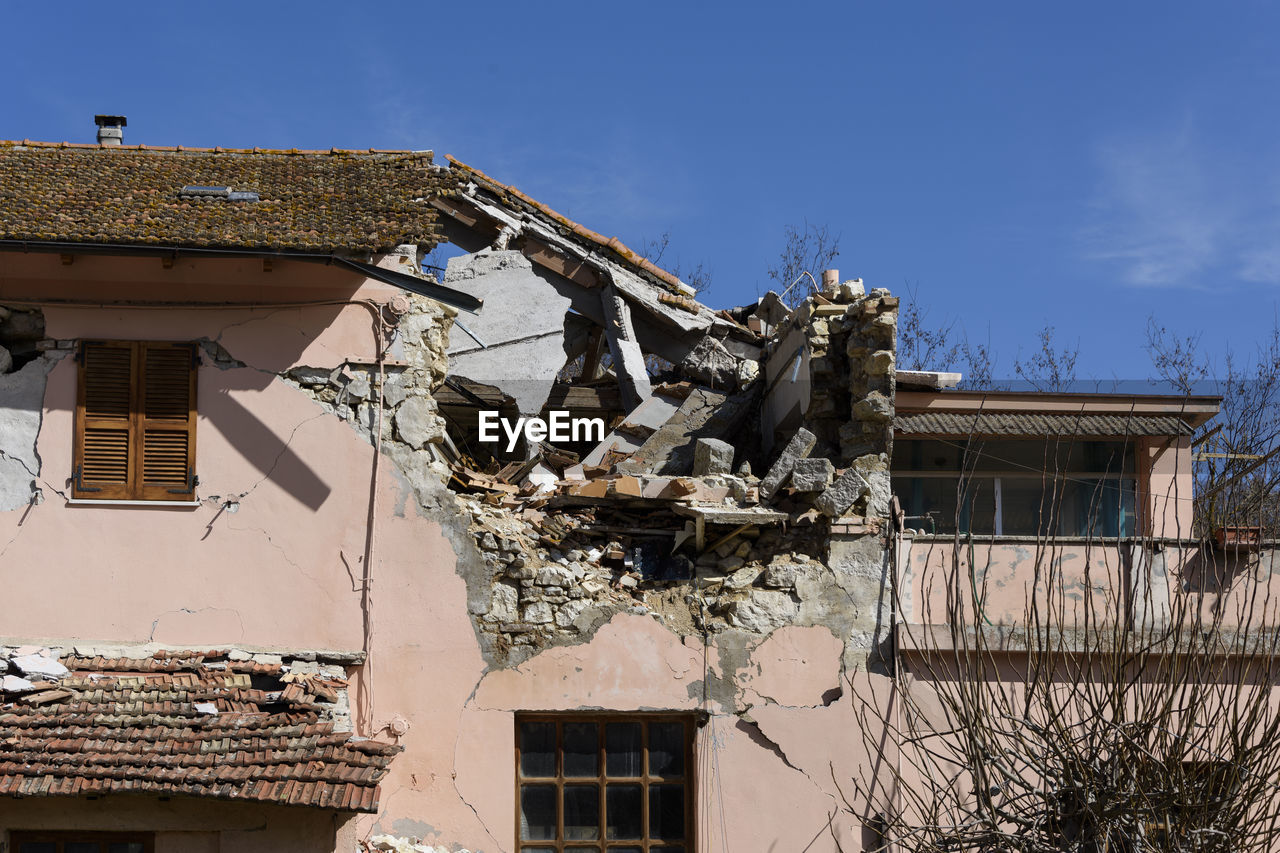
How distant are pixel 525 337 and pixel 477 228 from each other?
1.36 meters

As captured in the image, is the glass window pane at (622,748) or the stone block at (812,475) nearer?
the glass window pane at (622,748)

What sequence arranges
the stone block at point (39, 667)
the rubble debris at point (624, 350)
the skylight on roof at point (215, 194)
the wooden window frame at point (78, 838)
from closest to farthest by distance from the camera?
the wooden window frame at point (78, 838)
the stone block at point (39, 667)
the skylight on roof at point (215, 194)
the rubble debris at point (624, 350)

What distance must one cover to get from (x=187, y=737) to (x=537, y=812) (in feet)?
9.31

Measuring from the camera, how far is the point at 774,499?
10375 millimetres

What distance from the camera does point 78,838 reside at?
877 centimetres

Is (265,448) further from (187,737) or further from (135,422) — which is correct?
(187,737)

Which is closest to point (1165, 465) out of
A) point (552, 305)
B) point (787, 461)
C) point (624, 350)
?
point (787, 461)

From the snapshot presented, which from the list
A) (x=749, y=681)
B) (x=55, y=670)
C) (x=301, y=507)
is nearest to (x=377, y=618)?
(x=301, y=507)

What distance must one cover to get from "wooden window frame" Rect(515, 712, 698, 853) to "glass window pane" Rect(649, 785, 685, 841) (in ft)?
0.12

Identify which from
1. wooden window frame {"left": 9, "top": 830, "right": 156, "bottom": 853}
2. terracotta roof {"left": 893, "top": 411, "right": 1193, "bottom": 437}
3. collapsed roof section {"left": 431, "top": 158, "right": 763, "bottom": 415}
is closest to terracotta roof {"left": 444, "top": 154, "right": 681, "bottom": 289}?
collapsed roof section {"left": 431, "top": 158, "right": 763, "bottom": 415}

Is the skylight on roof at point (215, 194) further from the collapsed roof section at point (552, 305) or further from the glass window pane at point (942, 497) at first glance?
the glass window pane at point (942, 497)

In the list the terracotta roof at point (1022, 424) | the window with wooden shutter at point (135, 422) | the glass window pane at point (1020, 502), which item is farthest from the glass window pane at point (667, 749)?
the glass window pane at point (1020, 502)

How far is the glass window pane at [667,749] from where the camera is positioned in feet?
32.8

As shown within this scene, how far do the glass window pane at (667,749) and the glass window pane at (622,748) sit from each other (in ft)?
0.36
